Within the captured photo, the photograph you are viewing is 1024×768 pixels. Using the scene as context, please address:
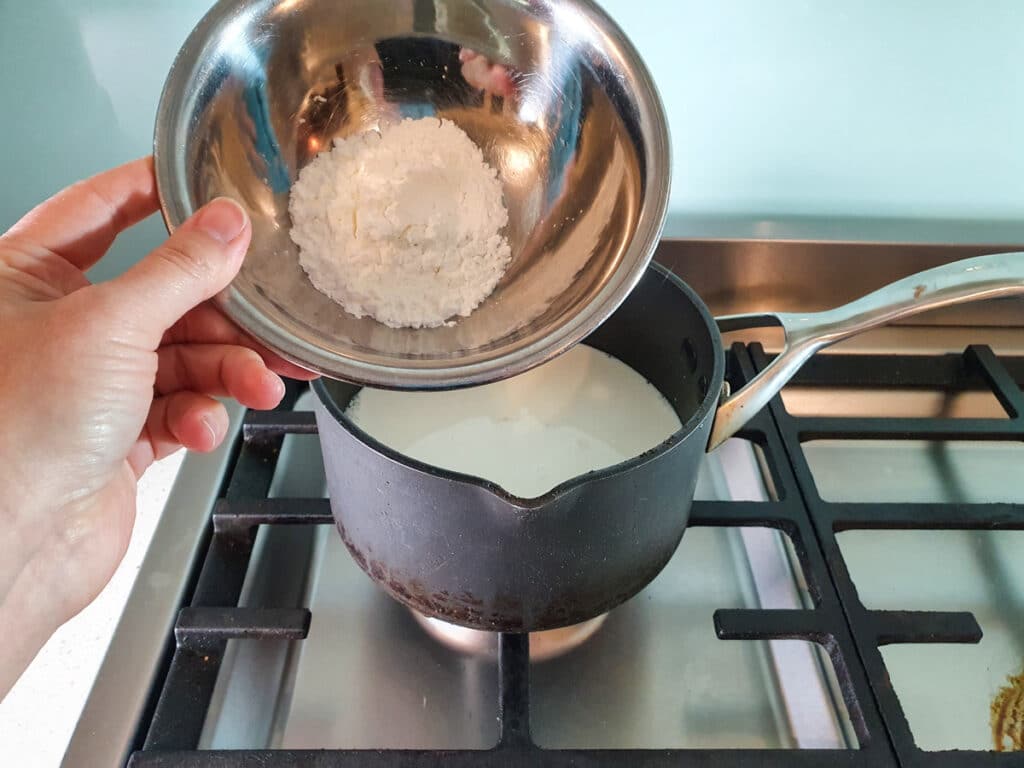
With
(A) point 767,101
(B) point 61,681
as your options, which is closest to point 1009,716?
(A) point 767,101

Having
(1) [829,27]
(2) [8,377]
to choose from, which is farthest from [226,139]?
(1) [829,27]

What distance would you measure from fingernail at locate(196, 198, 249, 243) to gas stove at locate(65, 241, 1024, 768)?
22 cm

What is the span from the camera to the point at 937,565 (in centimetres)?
58

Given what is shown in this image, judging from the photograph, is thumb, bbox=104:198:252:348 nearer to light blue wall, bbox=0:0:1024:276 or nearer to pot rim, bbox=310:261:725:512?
pot rim, bbox=310:261:725:512

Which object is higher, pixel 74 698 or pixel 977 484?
pixel 977 484

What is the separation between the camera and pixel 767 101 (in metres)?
0.64

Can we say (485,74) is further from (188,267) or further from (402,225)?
(188,267)

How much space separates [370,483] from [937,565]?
40 cm

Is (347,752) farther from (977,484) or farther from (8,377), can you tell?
(977,484)

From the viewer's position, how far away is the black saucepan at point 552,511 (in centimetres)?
41

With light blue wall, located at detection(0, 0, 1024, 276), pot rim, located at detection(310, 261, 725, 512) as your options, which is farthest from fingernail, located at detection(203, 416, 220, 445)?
light blue wall, located at detection(0, 0, 1024, 276)

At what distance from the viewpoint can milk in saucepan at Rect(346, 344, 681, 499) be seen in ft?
1.91

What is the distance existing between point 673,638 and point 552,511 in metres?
0.18

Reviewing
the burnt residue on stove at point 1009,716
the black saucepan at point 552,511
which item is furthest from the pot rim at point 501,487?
the burnt residue on stove at point 1009,716
